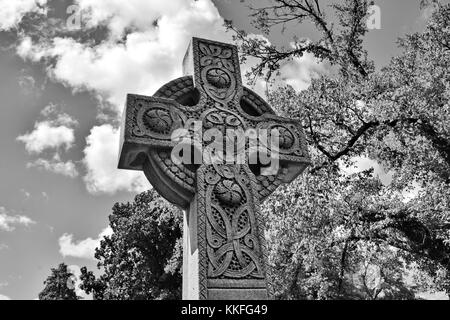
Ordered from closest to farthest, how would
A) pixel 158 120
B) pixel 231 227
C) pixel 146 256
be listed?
pixel 231 227
pixel 158 120
pixel 146 256

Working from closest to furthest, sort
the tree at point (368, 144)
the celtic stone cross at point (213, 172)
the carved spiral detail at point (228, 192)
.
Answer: the celtic stone cross at point (213, 172) → the carved spiral detail at point (228, 192) → the tree at point (368, 144)

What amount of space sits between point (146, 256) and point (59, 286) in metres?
15.2

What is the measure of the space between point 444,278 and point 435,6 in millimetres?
8491

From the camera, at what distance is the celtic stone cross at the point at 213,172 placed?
3.06 m

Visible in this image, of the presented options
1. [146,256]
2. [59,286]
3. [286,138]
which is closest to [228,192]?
[286,138]

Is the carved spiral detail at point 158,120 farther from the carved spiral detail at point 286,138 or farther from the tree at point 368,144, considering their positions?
the tree at point 368,144

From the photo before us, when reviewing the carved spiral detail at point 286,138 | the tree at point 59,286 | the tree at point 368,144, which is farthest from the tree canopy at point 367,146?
the tree at point 59,286

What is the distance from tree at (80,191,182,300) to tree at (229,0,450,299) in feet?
30.7

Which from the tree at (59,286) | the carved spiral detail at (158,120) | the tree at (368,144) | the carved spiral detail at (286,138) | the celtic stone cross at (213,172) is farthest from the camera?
the tree at (59,286)

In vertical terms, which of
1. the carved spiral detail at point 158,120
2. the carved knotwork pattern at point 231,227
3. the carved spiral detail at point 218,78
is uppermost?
the carved spiral detail at point 218,78

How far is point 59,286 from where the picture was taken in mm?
32750

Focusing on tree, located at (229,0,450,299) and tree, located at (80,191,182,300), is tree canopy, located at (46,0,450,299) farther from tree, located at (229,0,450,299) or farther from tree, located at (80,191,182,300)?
tree, located at (80,191,182,300)

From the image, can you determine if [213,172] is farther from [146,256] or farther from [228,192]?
[146,256]

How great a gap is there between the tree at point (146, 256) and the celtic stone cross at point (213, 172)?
54.0 ft
